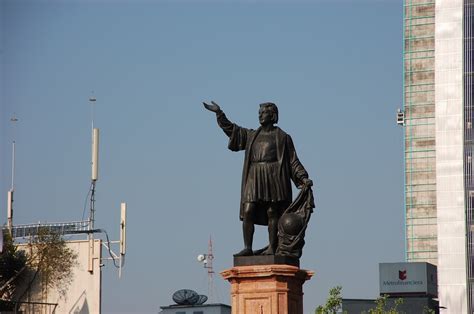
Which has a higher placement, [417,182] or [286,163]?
[417,182]

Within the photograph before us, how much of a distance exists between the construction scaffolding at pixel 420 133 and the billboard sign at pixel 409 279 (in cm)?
1430

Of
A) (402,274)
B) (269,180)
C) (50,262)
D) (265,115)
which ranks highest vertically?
(402,274)

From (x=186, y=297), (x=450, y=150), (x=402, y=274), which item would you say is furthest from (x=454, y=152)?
(x=186, y=297)

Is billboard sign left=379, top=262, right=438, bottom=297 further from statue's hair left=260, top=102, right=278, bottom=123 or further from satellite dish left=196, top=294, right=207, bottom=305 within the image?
statue's hair left=260, top=102, right=278, bottom=123

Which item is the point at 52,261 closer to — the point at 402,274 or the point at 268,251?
the point at 268,251

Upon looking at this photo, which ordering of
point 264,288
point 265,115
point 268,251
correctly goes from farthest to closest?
1. point 265,115
2. point 268,251
3. point 264,288

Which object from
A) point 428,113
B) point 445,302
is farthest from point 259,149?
point 428,113

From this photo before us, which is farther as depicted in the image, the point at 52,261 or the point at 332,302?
the point at 52,261

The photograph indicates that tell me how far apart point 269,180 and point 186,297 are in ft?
273

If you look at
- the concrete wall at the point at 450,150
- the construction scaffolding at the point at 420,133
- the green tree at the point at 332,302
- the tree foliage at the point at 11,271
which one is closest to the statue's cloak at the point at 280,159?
the green tree at the point at 332,302

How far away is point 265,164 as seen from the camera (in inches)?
956

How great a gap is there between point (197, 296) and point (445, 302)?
3026cm

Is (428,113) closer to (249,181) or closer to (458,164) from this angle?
(458,164)

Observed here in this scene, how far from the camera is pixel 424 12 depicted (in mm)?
148250
